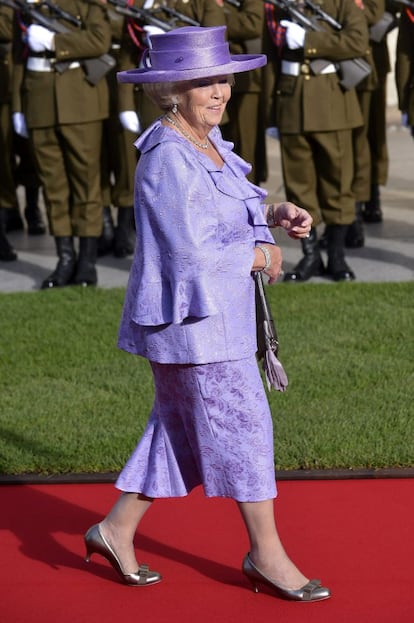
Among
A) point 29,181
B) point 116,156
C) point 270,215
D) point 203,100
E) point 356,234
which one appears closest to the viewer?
point 203,100

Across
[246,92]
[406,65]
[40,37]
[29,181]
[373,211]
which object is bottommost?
[373,211]

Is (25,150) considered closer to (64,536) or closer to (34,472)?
(34,472)

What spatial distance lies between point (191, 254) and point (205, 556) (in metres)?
1.11

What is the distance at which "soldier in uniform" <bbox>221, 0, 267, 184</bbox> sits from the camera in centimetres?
930

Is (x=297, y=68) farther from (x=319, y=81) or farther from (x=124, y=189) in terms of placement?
(x=124, y=189)

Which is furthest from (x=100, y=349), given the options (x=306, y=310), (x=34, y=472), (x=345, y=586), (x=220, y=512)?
(x=345, y=586)

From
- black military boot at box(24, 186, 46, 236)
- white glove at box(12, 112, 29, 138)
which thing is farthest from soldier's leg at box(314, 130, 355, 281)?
black military boot at box(24, 186, 46, 236)

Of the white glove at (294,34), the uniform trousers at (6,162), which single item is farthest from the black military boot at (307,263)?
the uniform trousers at (6,162)

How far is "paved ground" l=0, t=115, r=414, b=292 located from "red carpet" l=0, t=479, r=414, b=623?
3613 millimetres

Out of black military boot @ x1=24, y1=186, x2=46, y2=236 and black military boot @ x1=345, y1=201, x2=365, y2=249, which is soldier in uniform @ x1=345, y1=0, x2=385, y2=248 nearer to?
black military boot @ x1=345, y1=201, x2=365, y2=249

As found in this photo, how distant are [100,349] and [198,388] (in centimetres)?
310

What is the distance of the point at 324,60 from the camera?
27.0 feet

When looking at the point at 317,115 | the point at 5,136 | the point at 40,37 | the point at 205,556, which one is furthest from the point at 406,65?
the point at 205,556

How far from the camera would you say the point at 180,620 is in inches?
162
